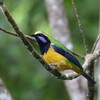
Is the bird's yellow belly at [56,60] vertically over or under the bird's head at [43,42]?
under

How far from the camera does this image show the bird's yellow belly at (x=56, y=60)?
3.98 meters

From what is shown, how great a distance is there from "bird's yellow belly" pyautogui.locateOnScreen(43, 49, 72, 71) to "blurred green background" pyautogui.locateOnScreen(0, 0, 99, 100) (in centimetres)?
308

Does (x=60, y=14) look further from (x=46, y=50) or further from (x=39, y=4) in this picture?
(x=46, y=50)

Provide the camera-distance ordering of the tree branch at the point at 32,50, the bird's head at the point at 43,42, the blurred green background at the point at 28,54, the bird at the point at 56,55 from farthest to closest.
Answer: the blurred green background at the point at 28,54 → the bird at the point at 56,55 → the bird's head at the point at 43,42 → the tree branch at the point at 32,50

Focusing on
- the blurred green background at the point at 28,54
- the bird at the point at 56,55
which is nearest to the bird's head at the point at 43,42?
the bird at the point at 56,55

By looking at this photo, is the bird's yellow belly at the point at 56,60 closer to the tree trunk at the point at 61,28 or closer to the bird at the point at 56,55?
the bird at the point at 56,55

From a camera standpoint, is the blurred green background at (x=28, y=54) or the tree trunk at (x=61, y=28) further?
the blurred green background at (x=28, y=54)

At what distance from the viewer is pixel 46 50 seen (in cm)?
406

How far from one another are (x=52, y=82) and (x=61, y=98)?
321 millimetres

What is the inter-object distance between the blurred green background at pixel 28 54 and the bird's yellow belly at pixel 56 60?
3081 millimetres

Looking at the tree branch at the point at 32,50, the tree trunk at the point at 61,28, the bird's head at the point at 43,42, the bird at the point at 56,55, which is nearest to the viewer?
the tree branch at the point at 32,50

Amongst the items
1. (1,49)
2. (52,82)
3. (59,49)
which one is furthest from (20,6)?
(59,49)

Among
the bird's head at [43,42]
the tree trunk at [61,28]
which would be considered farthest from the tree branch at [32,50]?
the tree trunk at [61,28]

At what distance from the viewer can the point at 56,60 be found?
13.1ft
